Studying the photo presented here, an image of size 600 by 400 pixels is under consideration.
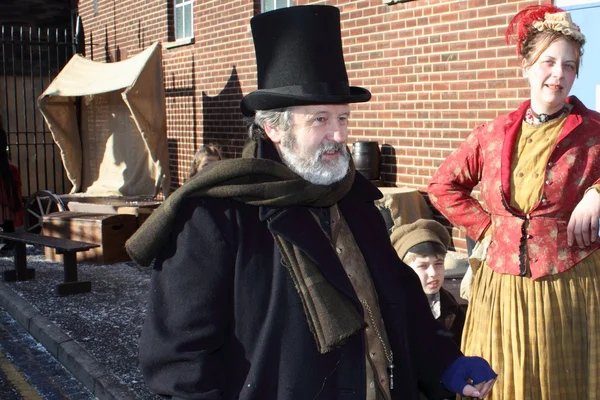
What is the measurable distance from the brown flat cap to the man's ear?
1.96m

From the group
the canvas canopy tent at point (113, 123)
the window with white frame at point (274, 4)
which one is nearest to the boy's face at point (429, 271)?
the window with white frame at point (274, 4)

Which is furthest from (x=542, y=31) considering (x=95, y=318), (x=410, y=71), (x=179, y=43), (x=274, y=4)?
(x=179, y=43)

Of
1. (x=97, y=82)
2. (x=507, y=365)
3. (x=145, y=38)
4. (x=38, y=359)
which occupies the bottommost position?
(x=38, y=359)

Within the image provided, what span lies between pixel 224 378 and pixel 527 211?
167 centimetres

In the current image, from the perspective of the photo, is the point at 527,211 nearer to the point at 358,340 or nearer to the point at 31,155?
the point at 358,340

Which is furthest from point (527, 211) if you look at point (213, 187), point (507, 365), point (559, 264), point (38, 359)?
point (38, 359)

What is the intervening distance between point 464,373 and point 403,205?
475 centimetres

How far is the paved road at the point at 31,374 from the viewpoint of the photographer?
5434 mm

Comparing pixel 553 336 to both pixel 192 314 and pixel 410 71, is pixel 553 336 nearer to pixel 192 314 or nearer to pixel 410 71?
pixel 192 314

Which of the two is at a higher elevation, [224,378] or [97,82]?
[97,82]

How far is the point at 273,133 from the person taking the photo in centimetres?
238

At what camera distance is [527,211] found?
3340 millimetres

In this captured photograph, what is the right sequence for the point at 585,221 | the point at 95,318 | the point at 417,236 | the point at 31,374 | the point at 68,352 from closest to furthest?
1. the point at 585,221
2. the point at 417,236
3. the point at 31,374
4. the point at 68,352
5. the point at 95,318

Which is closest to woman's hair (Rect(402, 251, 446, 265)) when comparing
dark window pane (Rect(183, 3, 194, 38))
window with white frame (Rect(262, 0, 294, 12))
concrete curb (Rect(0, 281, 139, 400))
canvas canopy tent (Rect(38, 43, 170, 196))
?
concrete curb (Rect(0, 281, 139, 400))
